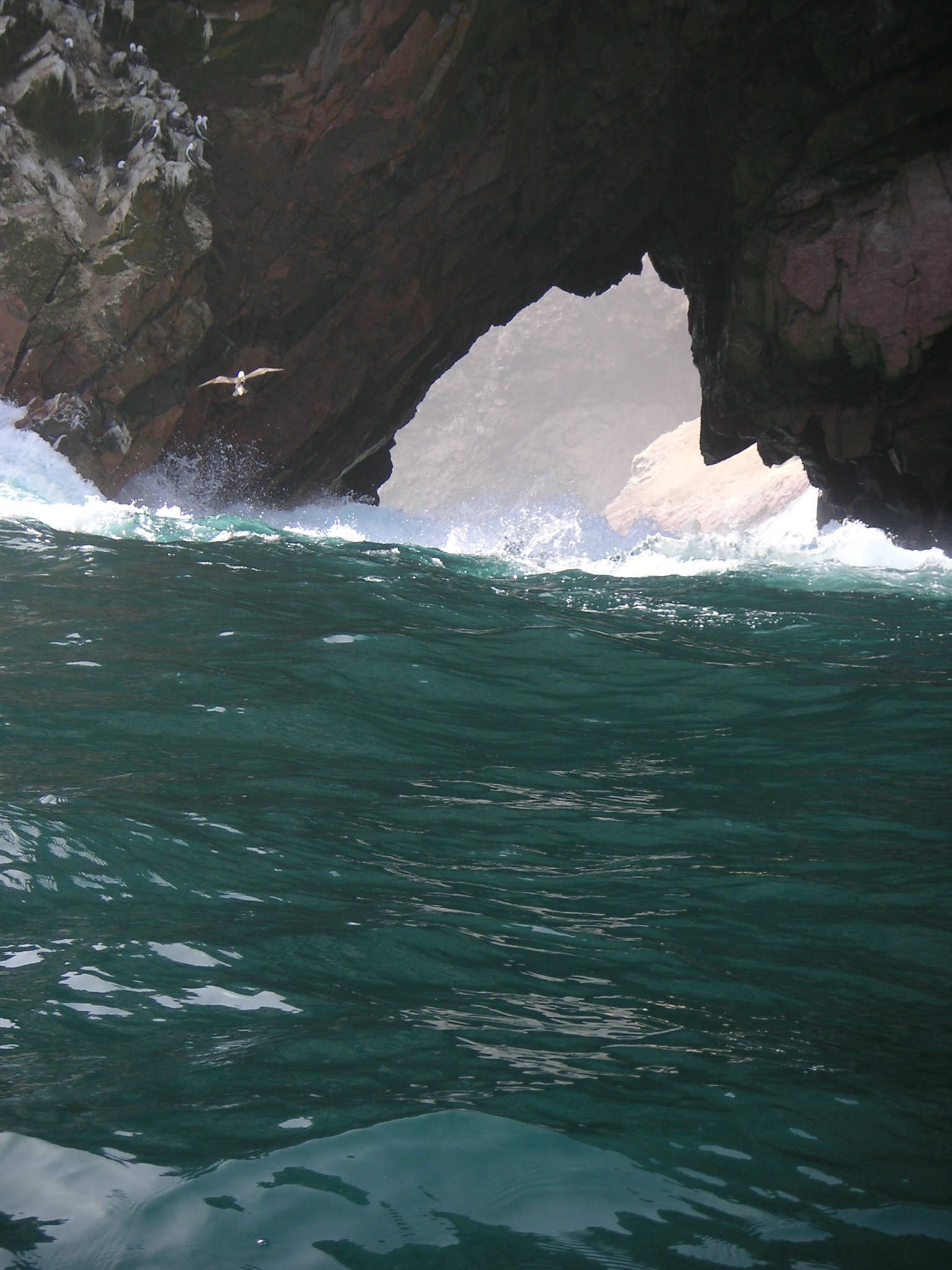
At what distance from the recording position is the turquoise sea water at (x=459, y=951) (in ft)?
4.15

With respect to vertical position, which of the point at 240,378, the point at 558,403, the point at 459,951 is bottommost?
the point at 459,951

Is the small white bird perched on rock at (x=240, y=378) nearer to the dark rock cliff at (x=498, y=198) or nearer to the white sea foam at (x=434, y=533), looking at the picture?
the dark rock cliff at (x=498, y=198)

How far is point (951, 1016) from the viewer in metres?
1.93

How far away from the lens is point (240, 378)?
435 inches

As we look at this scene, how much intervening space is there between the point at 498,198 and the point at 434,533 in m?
4.50

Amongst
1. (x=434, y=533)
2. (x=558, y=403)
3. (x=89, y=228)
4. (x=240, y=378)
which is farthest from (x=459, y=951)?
(x=558, y=403)

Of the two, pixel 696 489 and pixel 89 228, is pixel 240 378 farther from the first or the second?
pixel 696 489

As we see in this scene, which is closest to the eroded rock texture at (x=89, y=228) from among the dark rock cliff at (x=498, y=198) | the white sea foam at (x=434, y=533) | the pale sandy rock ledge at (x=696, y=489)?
the dark rock cliff at (x=498, y=198)

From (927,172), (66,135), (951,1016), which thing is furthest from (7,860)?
(927,172)

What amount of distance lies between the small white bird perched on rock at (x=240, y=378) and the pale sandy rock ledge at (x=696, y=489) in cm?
1572

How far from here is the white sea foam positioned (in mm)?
9117

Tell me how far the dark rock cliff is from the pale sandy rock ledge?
13.5 metres

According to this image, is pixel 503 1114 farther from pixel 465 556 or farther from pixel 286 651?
pixel 465 556

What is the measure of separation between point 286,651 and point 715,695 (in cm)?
192
